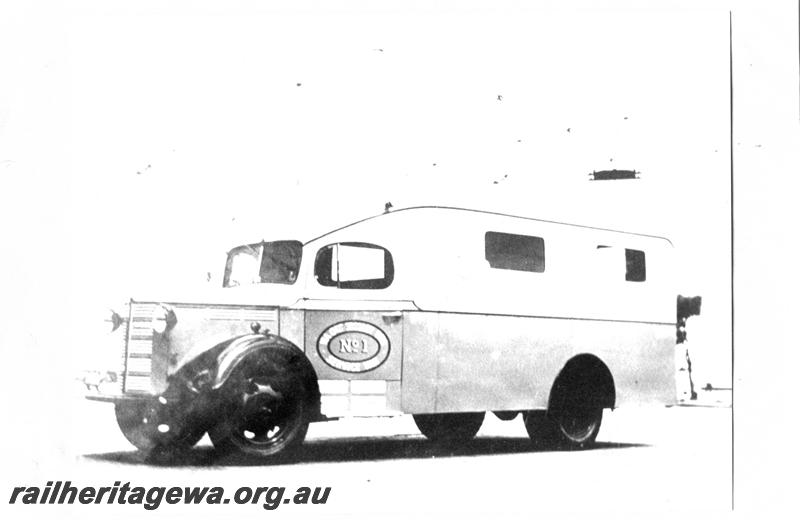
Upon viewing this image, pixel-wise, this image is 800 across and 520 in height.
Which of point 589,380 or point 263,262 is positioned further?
point 589,380

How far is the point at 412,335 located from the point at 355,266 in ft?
1.78

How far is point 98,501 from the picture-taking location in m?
6.46

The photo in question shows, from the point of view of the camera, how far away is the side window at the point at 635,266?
7535 millimetres

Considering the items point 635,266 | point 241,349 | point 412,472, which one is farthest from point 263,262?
point 635,266

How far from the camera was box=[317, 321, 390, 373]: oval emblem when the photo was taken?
6.66 metres

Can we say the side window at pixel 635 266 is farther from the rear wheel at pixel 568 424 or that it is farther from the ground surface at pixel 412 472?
the ground surface at pixel 412 472

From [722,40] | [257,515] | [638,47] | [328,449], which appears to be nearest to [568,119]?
[638,47]

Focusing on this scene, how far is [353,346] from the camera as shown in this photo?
22.0 feet

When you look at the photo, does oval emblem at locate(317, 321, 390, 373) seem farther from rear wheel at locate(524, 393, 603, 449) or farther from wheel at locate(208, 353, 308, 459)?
rear wheel at locate(524, 393, 603, 449)

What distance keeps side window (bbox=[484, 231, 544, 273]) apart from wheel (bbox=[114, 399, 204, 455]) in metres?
2.10

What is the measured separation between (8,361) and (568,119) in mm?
3662

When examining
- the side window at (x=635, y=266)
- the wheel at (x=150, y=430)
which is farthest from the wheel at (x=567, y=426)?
the wheel at (x=150, y=430)

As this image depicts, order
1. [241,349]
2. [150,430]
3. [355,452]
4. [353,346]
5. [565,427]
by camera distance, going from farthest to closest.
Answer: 1. [565,427]
2. [355,452]
3. [353,346]
4. [150,430]
5. [241,349]

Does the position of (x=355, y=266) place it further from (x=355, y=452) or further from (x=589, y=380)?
(x=589, y=380)
